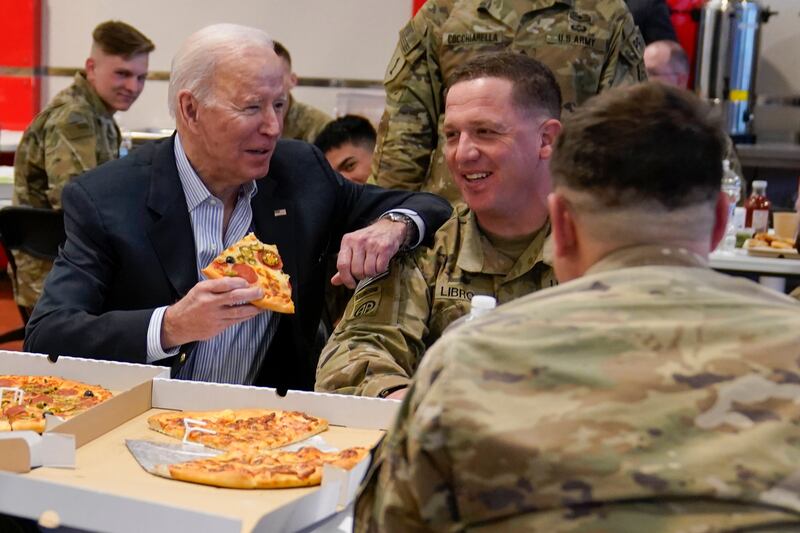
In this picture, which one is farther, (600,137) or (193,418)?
(193,418)

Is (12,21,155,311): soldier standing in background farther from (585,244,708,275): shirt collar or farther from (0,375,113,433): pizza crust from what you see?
(585,244,708,275): shirt collar

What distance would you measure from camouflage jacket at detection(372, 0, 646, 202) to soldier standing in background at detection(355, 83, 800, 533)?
7.29ft

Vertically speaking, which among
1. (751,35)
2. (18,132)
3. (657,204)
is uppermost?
(751,35)

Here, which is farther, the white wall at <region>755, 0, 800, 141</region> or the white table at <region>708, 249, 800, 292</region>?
the white wall at <region>755, 0, 800, 141</region>

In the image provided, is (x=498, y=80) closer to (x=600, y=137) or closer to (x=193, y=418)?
(x=193, y=418)

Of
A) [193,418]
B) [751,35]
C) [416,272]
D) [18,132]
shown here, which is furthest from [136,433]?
[18,132]

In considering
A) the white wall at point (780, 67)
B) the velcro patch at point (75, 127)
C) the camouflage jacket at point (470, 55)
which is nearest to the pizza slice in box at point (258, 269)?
the camouflage jacket at point (470, 55)

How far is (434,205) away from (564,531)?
1817 mm

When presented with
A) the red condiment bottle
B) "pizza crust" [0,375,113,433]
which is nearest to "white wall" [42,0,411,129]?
the red condiment bottle

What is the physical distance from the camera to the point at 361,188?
3031 mm

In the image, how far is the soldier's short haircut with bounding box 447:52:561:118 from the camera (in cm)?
249

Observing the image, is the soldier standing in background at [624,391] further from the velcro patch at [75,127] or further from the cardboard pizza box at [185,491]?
the velcro patch at [75,127]

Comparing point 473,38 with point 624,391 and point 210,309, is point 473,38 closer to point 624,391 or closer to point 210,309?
point 210,309

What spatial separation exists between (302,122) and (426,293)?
3821 millimetres
